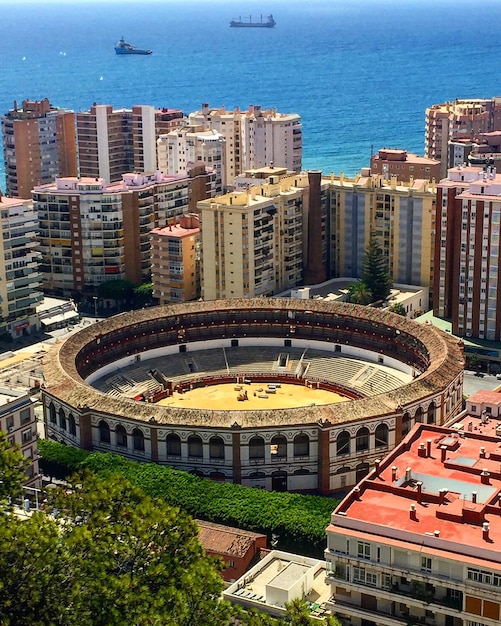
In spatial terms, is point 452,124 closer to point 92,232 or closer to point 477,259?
point 92,232

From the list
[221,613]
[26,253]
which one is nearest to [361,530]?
[221,613]

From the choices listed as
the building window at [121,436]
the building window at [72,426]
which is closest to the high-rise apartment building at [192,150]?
the building window at [72,426]

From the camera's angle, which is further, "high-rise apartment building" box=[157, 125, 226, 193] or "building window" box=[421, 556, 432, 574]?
"high-rise apartment building" box=[157, 125, 226, 193]

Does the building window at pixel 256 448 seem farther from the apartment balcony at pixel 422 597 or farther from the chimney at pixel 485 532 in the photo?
the chimney at pixel 485 532

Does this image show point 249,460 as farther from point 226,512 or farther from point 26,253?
point 26,253

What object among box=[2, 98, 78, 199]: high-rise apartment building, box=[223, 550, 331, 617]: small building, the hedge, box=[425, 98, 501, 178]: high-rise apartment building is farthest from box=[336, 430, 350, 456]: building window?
box=[2, 98, 78, 199]: high-rise apartment building

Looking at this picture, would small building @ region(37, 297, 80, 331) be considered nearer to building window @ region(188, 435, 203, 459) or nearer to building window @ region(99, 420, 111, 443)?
building window @ region(99, 420, 111, 443)
